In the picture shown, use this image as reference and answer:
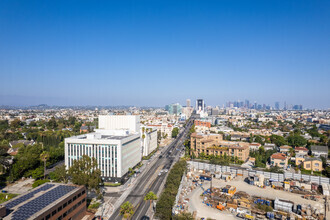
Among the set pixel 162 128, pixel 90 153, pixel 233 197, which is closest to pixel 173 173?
pixel 233 197

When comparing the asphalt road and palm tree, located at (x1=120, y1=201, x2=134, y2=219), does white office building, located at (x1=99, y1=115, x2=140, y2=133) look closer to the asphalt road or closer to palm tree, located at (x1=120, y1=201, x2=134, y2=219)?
the asphalt road

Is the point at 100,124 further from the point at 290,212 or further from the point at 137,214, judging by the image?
the point at 290,212

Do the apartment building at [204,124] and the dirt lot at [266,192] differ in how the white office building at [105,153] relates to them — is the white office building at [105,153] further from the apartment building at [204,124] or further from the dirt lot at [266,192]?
the apartment building at [204,124]

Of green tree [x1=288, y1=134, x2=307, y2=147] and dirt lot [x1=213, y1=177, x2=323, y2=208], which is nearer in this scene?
dirt lot [x1=213, y1=177, x2=323, y2=208]

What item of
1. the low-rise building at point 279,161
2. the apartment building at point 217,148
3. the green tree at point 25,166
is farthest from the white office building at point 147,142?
the low-rise building at point 279,161

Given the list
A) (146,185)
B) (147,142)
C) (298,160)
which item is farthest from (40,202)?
(298,160)

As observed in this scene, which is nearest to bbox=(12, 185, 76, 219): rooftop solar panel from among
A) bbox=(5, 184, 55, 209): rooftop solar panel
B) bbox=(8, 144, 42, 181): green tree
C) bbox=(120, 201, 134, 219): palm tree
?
bbox=(5, 184, 55, 209): rooftop solar panel

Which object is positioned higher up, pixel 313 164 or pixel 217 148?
pixel 217 148

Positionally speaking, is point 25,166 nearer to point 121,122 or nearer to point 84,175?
point 84,175
